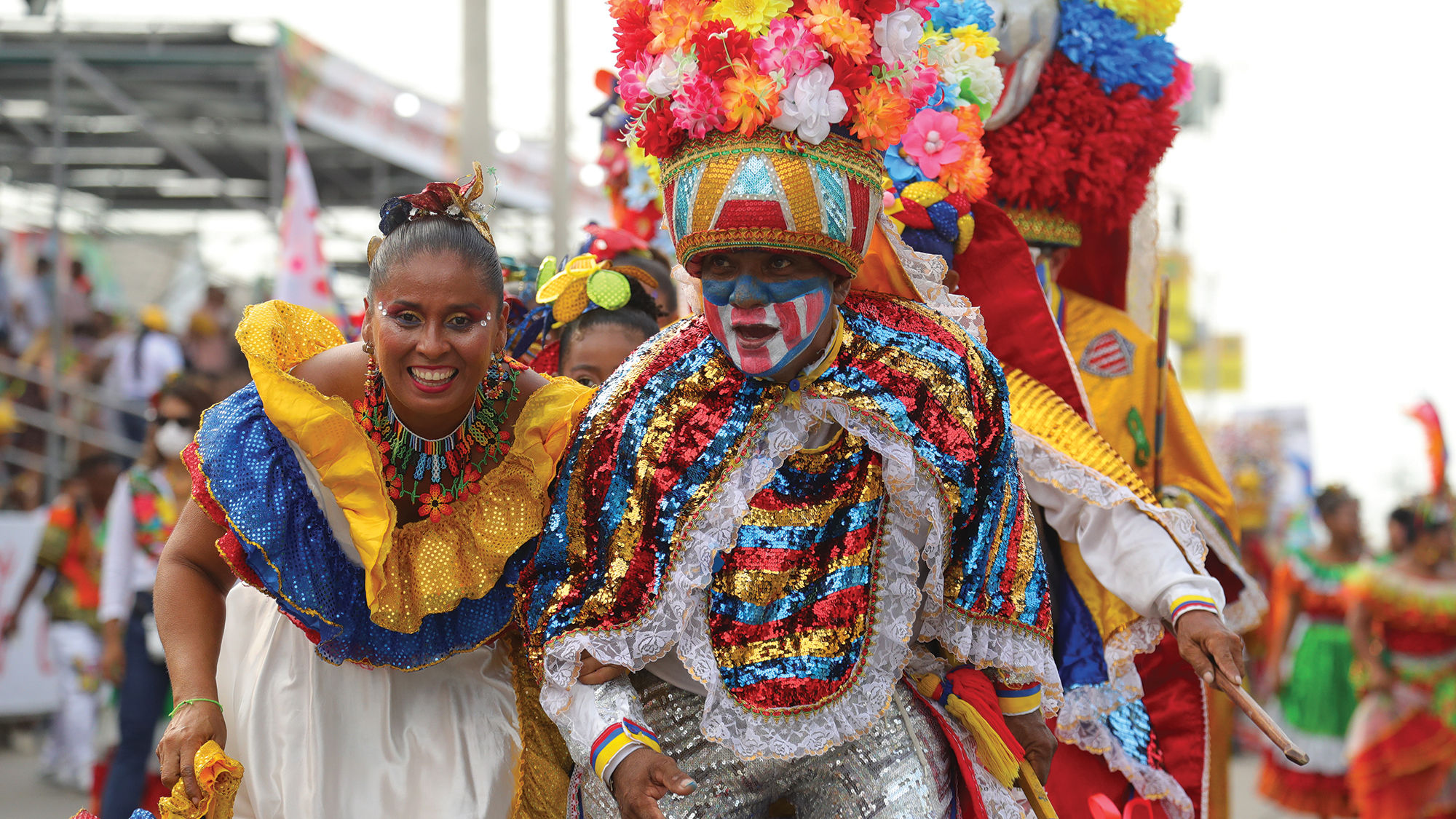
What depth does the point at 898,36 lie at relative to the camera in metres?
2.79

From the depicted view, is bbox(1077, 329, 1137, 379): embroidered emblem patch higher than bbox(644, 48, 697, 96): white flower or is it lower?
lower

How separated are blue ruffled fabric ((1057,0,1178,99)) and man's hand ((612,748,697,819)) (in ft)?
7.42

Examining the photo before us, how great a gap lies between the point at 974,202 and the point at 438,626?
1.62m

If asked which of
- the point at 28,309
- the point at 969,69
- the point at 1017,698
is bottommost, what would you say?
the point at 28,309

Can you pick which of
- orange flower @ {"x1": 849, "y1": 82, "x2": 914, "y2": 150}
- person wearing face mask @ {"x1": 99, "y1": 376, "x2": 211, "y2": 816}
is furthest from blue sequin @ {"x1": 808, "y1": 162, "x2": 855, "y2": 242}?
person wearing face mask @ {"x1": 99, "y1": 376, "x2": 211, "y2": 816}

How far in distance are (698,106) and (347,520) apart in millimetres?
1069

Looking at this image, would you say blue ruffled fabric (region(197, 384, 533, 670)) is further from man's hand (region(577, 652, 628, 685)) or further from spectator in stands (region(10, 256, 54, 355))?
spectator in stands (region(10, 256, 54, 355))

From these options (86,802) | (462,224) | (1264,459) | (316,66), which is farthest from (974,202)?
(1264,459)

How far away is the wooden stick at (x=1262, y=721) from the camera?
269 centimetres

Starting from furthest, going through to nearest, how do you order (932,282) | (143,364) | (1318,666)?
(143,364)
(1318,666)
(932,282)

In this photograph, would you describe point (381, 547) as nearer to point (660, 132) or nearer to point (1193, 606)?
point (660, 132)

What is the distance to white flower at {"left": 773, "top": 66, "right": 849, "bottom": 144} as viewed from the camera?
8.67 ft

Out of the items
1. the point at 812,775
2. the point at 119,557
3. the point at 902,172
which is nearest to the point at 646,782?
the point at 812,775

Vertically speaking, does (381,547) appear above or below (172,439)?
above
